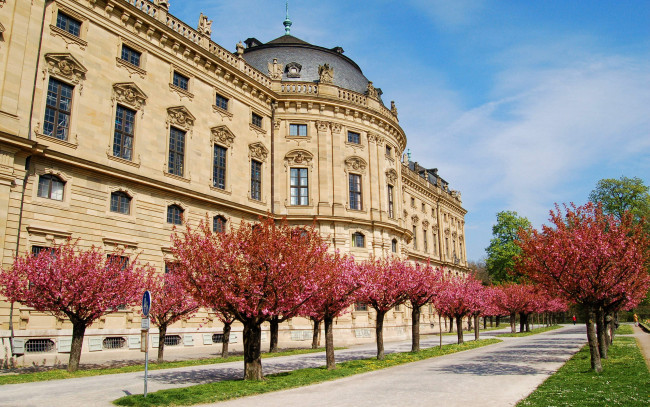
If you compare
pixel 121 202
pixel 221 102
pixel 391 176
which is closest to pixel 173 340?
pixel 121 202

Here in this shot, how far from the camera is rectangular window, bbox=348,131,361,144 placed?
140 feet

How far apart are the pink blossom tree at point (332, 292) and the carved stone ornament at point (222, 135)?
16100 mm

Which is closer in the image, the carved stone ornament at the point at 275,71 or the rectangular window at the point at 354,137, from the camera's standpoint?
the carved stone ornament at the point at 275,71

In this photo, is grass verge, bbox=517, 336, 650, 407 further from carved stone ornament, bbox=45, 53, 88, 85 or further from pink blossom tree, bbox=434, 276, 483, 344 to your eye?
carved stone ornament, bbox=45, 53, 88, 85

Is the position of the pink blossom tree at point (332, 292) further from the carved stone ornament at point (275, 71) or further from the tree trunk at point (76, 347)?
the carved stone ornament at point (275, 71)

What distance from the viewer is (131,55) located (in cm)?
2905

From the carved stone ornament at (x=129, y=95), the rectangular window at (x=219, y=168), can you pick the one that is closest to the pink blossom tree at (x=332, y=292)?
the rectangular window at (x=219, y=168)

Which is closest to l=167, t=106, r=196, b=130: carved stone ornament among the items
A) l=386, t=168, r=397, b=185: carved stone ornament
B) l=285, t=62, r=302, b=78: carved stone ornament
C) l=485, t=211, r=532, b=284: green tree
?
l=285, t=62, r=302, b=78: carved stone ornament

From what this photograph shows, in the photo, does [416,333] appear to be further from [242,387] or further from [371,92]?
[371,92]

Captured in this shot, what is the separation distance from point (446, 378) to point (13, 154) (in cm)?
2039

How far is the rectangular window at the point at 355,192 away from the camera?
137 feet

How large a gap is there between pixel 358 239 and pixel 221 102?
1590 cm

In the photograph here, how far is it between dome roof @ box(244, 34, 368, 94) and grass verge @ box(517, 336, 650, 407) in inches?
1281

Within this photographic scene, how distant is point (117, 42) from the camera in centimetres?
2795
